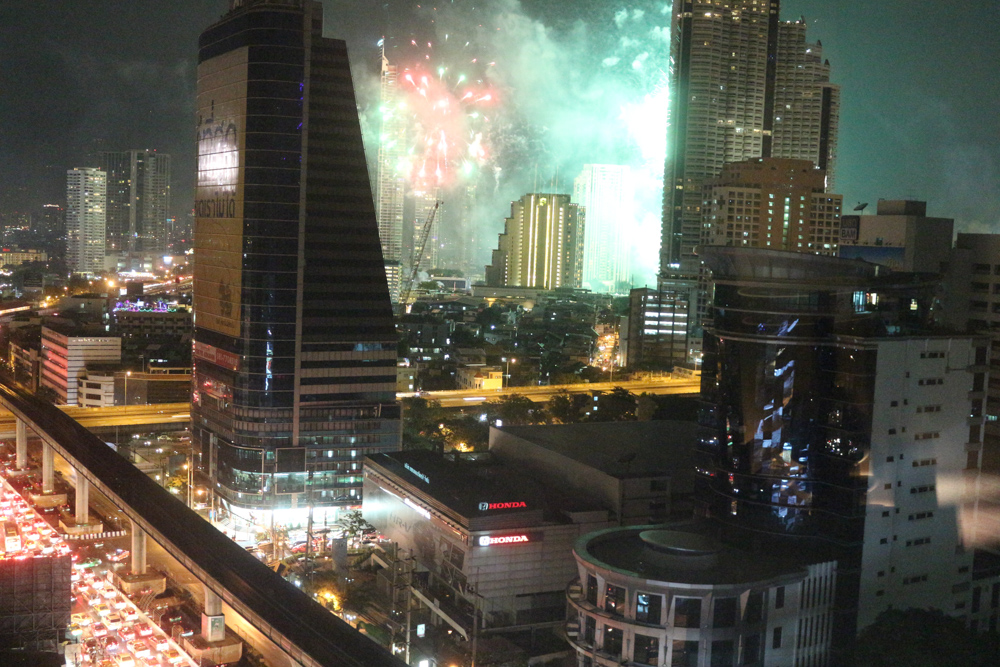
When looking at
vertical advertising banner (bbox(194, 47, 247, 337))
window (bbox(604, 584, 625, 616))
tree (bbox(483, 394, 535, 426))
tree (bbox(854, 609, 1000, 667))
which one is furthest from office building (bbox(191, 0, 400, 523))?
tree (bbox(854, 609, 1000, 667))

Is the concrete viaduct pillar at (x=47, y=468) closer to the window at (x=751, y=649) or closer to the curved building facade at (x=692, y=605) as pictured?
the curved building facade at (x=692, y=605)

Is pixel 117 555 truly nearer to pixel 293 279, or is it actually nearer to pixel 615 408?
pixel 293 279

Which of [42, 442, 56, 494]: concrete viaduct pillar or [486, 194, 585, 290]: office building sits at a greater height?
[486, 194, 585, 290]: office building

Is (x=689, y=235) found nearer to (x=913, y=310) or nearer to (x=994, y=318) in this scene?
(x=994, y=318)

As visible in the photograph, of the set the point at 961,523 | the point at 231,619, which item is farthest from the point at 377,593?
the point at 961,523

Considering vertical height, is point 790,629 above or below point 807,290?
below

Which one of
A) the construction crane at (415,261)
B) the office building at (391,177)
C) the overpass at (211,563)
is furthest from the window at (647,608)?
the construction crane at (415,261)

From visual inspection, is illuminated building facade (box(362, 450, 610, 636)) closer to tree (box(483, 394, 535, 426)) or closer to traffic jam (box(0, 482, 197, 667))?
traffic jam (box(0, 482, 197, 667))
